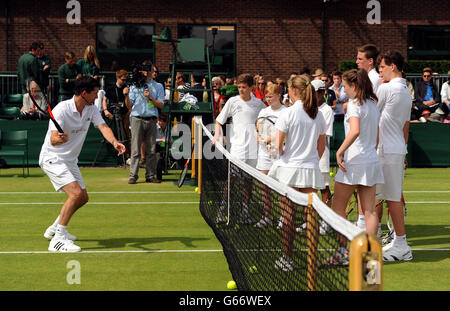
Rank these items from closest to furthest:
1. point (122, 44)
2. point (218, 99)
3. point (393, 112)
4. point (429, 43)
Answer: point (393, 112) → point (218, 99) → point (122, 44) → point (429, 43)

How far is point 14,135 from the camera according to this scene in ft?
53.5

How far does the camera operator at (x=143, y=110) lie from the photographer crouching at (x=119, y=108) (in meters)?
2.48

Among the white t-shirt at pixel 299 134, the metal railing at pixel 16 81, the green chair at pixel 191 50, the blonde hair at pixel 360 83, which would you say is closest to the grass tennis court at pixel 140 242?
the white t-shirt at pixel 299 134

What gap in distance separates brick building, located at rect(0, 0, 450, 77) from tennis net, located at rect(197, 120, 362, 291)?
12942 millimetres

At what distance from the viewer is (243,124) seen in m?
9.81

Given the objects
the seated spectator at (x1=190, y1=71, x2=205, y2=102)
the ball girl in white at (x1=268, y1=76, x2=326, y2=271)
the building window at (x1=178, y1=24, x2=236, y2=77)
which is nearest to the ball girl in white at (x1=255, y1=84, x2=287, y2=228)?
the ball girl in white at (x1=268, y1=76, x2=326, y2=271)

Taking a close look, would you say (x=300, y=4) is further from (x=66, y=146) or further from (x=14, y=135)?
(x=66, y=146)

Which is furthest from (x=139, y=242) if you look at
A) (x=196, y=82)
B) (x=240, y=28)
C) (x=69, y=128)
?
(x=240, y=28)

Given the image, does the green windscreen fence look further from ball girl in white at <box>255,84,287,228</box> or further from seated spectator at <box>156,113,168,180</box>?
ball girl in white at <box>255,84,287,228</box>

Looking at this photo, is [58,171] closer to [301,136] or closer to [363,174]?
[301,136]

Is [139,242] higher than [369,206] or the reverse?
the reverse

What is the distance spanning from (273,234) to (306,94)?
141 cm

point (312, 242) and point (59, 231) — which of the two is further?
point (59, 231)

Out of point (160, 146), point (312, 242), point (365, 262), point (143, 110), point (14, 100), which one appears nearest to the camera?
point (365, 262)
